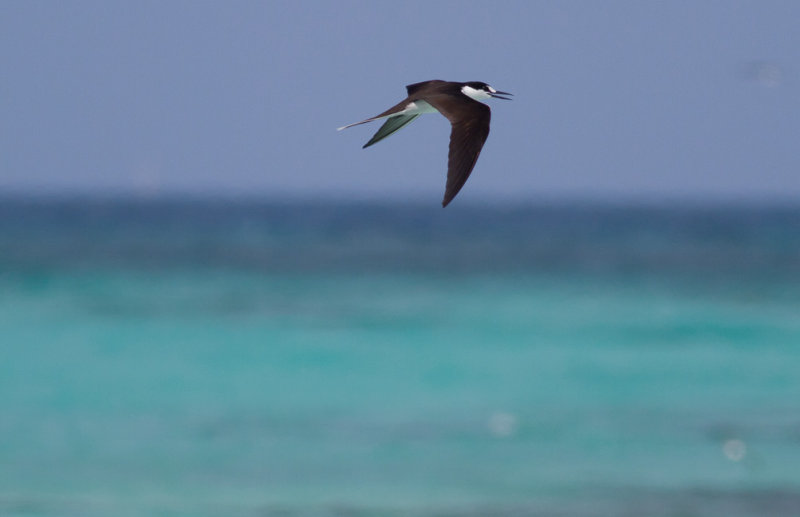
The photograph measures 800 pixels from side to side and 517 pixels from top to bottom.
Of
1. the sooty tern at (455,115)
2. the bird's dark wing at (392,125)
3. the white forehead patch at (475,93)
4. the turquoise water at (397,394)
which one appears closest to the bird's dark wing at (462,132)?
the sooty tern at (455,115)

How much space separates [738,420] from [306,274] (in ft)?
75.8

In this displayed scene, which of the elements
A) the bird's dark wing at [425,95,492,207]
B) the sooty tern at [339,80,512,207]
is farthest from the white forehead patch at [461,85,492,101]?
the bird's dark wing at [425,95,492,207]

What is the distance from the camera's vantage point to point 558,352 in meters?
21.7

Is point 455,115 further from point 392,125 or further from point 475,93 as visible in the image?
point 475,93

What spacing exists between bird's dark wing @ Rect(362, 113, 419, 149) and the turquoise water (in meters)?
5.86

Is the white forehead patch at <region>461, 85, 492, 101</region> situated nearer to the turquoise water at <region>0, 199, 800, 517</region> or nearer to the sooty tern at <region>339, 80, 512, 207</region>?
the sooty tern at <region>339, 80, 512, 207</region>

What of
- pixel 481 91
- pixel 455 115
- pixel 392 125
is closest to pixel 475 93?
pixel 481 91

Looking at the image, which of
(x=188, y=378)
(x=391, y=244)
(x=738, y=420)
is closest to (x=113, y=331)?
(x=188, y=378)

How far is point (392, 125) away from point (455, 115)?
81 centimetres

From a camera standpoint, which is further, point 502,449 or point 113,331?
point 113,331

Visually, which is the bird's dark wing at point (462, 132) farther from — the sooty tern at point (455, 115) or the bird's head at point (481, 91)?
the bird's head at point (481, 91)

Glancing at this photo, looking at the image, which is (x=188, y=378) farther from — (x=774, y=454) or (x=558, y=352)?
(x=774, y=454)

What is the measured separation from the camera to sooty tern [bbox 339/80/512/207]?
619 centimetres

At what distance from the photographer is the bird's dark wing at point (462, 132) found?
240 inches
